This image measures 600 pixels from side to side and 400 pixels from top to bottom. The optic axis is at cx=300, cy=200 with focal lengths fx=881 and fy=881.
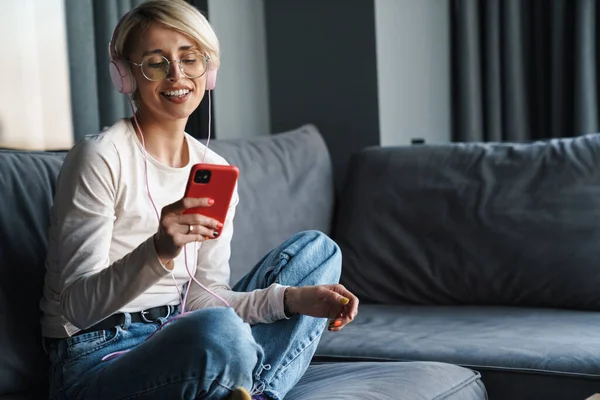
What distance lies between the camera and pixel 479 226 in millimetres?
2361

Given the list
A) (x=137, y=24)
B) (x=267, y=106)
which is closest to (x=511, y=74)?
(x=267, y=106)

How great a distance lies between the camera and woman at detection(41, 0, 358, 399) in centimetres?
133

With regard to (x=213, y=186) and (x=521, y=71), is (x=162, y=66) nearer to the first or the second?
(x=213, y=186)

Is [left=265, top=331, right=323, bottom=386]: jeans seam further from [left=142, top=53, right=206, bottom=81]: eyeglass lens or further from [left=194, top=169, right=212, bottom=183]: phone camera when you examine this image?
[left=142, top=53, right=206, bottom=81]: eyeglass lens

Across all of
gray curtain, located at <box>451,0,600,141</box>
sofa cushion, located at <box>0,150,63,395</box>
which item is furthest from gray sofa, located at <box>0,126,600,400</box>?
gray curtain, located at <box>451,0,600,141</box>

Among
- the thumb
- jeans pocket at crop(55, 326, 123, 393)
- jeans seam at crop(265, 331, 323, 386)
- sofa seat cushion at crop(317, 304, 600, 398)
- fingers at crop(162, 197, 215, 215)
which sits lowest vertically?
sofa seat cushion at crop(317, 304, 600, 398)

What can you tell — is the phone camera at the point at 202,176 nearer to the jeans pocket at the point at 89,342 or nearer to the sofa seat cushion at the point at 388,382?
the jeans pocket at the point at 89,342

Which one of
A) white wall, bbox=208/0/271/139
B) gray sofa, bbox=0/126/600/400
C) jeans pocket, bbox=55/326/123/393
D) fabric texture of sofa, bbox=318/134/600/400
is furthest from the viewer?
white wall, bbox=208/0/271/139

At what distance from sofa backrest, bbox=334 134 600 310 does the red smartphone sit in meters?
1.14

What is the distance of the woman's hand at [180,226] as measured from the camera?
1.32m

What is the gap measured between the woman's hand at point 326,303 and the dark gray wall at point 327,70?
58.8 inches

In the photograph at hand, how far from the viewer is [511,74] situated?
10.2 ft

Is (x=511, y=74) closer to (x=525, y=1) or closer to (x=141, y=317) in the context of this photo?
(x=525, y=1)

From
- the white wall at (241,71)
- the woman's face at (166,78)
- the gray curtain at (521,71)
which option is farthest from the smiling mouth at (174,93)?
the gray curtain at (521,71)
